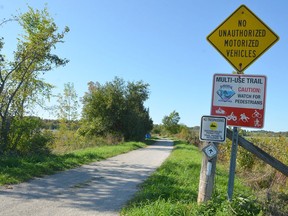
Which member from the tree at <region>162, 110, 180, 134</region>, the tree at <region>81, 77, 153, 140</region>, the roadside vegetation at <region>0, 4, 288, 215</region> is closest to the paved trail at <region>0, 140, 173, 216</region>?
the roadside vegetation at <region>0, 4, 288, 215</region>

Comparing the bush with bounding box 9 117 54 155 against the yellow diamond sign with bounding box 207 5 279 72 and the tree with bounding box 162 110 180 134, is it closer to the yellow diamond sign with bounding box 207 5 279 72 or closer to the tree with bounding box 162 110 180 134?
the yellow diamond sign with bounding box 207 5 279 72

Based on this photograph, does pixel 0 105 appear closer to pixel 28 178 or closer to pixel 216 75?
pixel 28 178

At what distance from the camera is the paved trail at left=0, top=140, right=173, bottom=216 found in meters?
6.99

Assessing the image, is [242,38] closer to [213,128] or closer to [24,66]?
[213,128]

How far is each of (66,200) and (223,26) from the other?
500 cm

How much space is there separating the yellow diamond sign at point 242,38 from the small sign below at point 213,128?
0.97 m

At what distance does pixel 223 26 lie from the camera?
20.1 ft

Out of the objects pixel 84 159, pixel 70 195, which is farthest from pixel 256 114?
pixel 84 159

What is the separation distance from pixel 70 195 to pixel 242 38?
5.36m

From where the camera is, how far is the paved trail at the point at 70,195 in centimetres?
699

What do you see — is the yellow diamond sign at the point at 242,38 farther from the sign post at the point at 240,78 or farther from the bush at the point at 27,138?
the bush at the point at 27,138

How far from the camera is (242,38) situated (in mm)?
6023

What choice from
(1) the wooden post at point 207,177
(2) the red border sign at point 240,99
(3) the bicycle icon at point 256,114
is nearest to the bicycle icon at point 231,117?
(2) the red border sign at point 240,99

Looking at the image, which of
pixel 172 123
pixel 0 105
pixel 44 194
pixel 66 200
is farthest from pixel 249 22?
pixel 172 123
